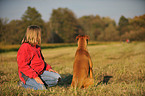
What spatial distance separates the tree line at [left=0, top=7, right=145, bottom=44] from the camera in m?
28.5

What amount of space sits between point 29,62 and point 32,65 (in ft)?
0.44

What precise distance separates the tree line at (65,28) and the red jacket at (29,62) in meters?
21.1

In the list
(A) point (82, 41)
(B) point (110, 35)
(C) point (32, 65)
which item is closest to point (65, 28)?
(B) point (110, 35)

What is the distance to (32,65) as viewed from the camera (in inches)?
163

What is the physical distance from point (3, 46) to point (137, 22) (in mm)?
47087

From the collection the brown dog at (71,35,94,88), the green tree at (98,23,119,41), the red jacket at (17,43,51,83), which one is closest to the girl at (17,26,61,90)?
the red jacket at (17,43,51,83)

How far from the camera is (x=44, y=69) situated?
4.55 metres

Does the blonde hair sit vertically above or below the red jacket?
above

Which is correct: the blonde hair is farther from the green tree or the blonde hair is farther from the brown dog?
the green tree

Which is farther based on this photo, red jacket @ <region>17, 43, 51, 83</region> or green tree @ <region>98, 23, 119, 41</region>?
green tree @ <region>98, 23, 119, 41</region>

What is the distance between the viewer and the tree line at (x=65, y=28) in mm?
28452

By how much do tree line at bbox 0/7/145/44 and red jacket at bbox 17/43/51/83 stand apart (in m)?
21.1

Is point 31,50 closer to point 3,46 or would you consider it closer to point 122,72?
point 122,72

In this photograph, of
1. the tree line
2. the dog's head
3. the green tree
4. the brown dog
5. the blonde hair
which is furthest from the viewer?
the green tree
